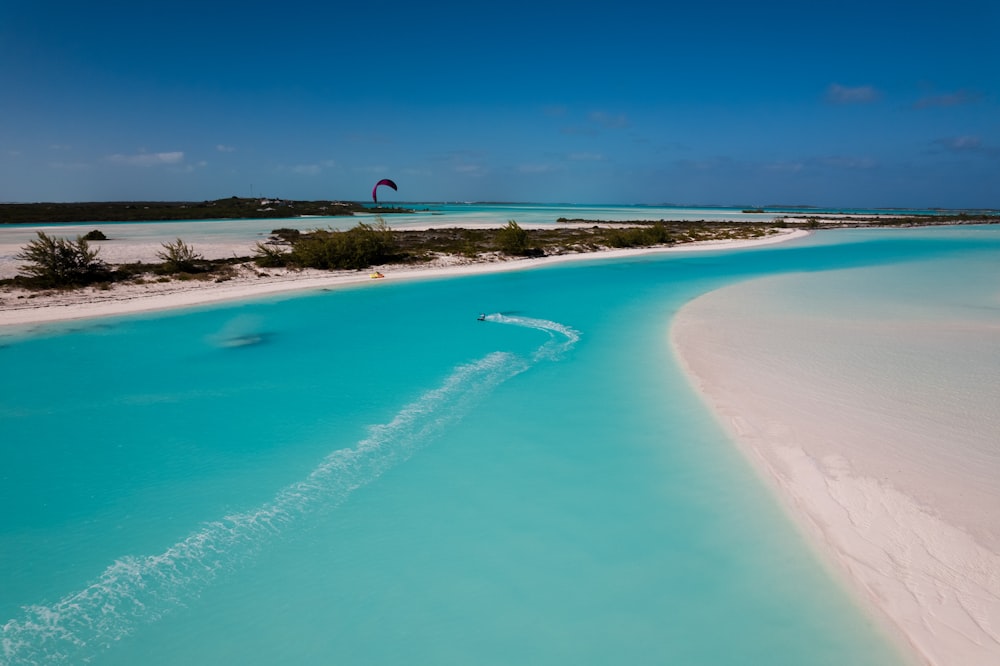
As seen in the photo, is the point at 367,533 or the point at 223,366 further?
the point at 223,366

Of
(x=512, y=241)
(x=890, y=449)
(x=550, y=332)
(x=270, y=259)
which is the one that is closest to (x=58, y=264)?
(x=270, y=259)

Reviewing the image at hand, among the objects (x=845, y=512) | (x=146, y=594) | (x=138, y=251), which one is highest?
(x=138, y=251)

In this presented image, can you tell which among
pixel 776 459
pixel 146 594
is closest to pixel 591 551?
pixel 776 459

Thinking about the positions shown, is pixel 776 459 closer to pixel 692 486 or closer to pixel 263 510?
pixel 692 486

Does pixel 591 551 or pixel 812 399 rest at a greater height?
pixel 812 399

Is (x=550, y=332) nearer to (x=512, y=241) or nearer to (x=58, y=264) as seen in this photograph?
(x=58, y=264)

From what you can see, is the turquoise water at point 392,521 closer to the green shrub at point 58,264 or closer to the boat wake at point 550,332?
the boat wake at point 550,332

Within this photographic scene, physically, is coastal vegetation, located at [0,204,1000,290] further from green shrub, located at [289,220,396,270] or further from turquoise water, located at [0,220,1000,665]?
turquoise water, located at [0,220,1000,665]
